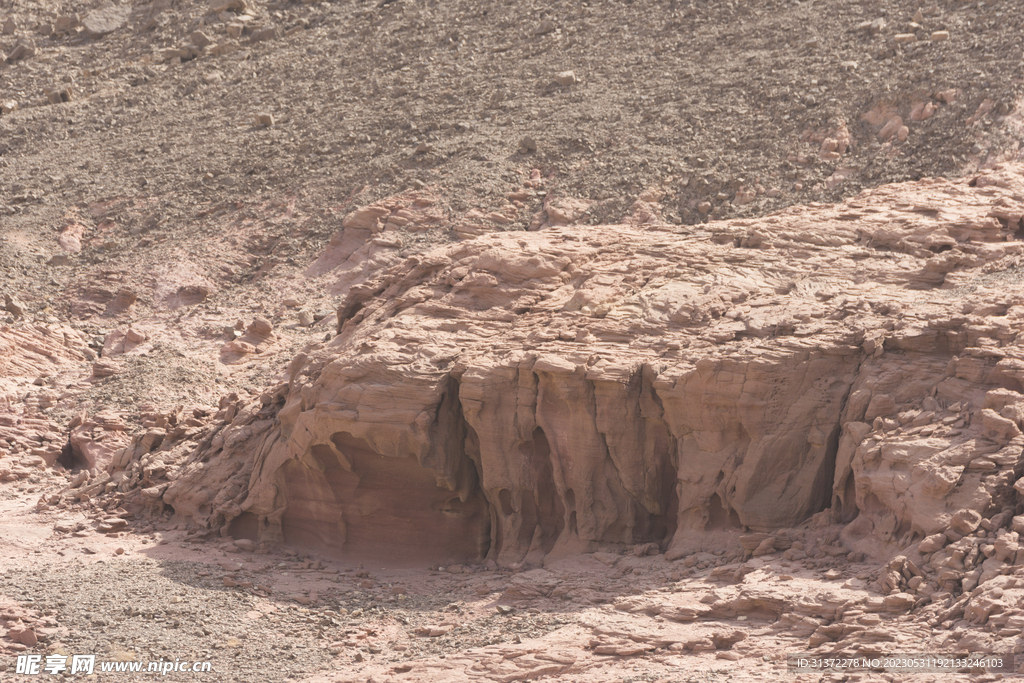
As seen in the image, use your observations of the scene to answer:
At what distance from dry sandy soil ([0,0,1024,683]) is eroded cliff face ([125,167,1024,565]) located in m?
0.50

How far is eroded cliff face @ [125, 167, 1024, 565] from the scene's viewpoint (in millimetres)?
9945

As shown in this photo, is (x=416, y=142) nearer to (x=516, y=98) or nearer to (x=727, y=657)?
(x=516, y=98)

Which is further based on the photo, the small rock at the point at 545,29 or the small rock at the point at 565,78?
the small rock at the point at 545,29

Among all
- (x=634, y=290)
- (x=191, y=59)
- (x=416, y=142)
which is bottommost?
(x=634, y=290)

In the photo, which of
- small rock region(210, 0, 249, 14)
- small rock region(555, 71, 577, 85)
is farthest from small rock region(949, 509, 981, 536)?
small rock region(210, 0, 249, 14)

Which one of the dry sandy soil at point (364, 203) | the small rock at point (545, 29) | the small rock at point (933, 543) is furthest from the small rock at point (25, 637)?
the small rock at point (545, 29)

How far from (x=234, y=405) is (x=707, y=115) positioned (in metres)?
12.9

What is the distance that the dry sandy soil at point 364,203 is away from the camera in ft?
32.7

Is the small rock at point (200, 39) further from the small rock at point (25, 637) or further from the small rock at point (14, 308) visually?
the small rock at point (25, 637)

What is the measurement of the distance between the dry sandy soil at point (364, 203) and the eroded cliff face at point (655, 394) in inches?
19.9

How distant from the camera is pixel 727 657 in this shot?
8.70 m

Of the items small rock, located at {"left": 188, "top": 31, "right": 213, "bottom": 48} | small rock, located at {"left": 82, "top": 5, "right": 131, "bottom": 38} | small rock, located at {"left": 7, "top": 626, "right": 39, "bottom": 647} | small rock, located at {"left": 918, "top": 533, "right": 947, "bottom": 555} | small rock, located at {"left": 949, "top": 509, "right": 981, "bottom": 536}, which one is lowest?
small rock, located at {"left": 7, "top": 626, "right": 39, "bottom": 647}

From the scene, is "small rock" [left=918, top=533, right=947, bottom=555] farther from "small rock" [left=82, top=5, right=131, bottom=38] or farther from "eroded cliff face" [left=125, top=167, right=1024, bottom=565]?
"small rock" [left=82, top=5, right=131, bottom=38]

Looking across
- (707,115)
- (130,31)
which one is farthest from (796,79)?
(130,31)
